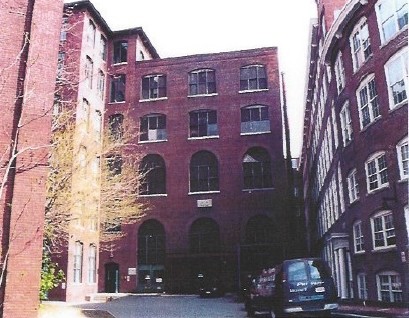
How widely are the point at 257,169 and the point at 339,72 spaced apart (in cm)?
1266

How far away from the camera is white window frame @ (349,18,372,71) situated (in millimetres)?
21844

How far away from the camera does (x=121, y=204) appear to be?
2452 cm

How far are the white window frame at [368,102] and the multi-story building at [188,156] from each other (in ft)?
45.6

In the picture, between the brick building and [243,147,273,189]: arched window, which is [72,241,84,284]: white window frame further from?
the brick building

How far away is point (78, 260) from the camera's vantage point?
103ft

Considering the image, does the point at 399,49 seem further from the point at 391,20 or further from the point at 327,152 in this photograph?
the point at 327,152

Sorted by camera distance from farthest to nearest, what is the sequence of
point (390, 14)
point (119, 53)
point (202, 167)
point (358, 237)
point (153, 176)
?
1. point (119, 53)
2. point (153, 176)
3. point (202, 167)
4. point (358, 237)
5. point (390, 14)

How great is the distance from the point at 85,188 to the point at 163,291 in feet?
54.6

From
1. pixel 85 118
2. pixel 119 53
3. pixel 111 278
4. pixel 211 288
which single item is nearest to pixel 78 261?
pixel 111 278

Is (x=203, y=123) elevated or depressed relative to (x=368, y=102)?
elevated

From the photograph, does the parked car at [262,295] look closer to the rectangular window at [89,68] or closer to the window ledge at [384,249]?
the window ledge at [384,249]

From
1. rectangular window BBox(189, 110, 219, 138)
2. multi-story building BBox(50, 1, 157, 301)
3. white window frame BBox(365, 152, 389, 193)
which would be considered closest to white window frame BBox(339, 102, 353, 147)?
white window frame BBox(365, 152, 389, 193)

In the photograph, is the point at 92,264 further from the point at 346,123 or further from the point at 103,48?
the point at 346,123

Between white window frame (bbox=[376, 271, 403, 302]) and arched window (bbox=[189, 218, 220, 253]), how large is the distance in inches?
→ 650
